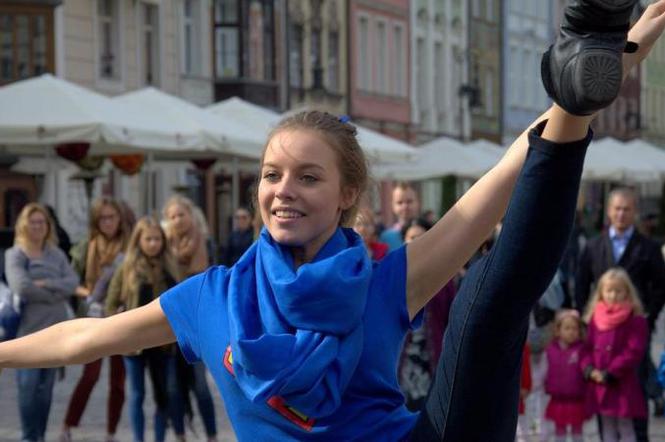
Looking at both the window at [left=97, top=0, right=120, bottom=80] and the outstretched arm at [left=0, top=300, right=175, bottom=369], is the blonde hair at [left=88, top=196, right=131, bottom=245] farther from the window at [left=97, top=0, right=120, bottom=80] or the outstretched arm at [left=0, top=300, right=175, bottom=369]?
the window at [left=97, top=0, right=120, bottom=80]

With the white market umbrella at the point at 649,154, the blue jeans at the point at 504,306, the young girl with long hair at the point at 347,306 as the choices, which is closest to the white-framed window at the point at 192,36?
the white market umbrella at the point at 649,154

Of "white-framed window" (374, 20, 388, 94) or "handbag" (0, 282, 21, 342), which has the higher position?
"white-framed window" (374, 20, 388, 94)

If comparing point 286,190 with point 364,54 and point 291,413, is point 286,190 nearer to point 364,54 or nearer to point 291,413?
point 291,413

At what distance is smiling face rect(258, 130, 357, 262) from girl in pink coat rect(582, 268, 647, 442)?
27.3 feet

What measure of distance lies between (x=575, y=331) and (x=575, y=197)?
9.22 m

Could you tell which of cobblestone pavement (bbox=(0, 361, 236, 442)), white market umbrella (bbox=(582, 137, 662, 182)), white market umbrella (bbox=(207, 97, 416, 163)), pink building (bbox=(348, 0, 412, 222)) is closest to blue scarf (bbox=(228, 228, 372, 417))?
cobblestone pavement (bbox=(0, 361, 236, 442))

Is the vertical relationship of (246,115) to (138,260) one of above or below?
above

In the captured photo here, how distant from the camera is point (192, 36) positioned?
39219mm

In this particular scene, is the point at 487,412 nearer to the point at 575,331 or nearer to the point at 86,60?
the point at 575,331

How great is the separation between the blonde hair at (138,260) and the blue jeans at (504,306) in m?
9.00

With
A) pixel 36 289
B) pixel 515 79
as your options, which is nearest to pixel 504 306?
pixel 36 289

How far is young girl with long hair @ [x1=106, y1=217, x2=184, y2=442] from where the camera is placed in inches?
492

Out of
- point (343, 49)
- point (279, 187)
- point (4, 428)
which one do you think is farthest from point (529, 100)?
point (279, 187)

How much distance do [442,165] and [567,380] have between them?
22223mm
